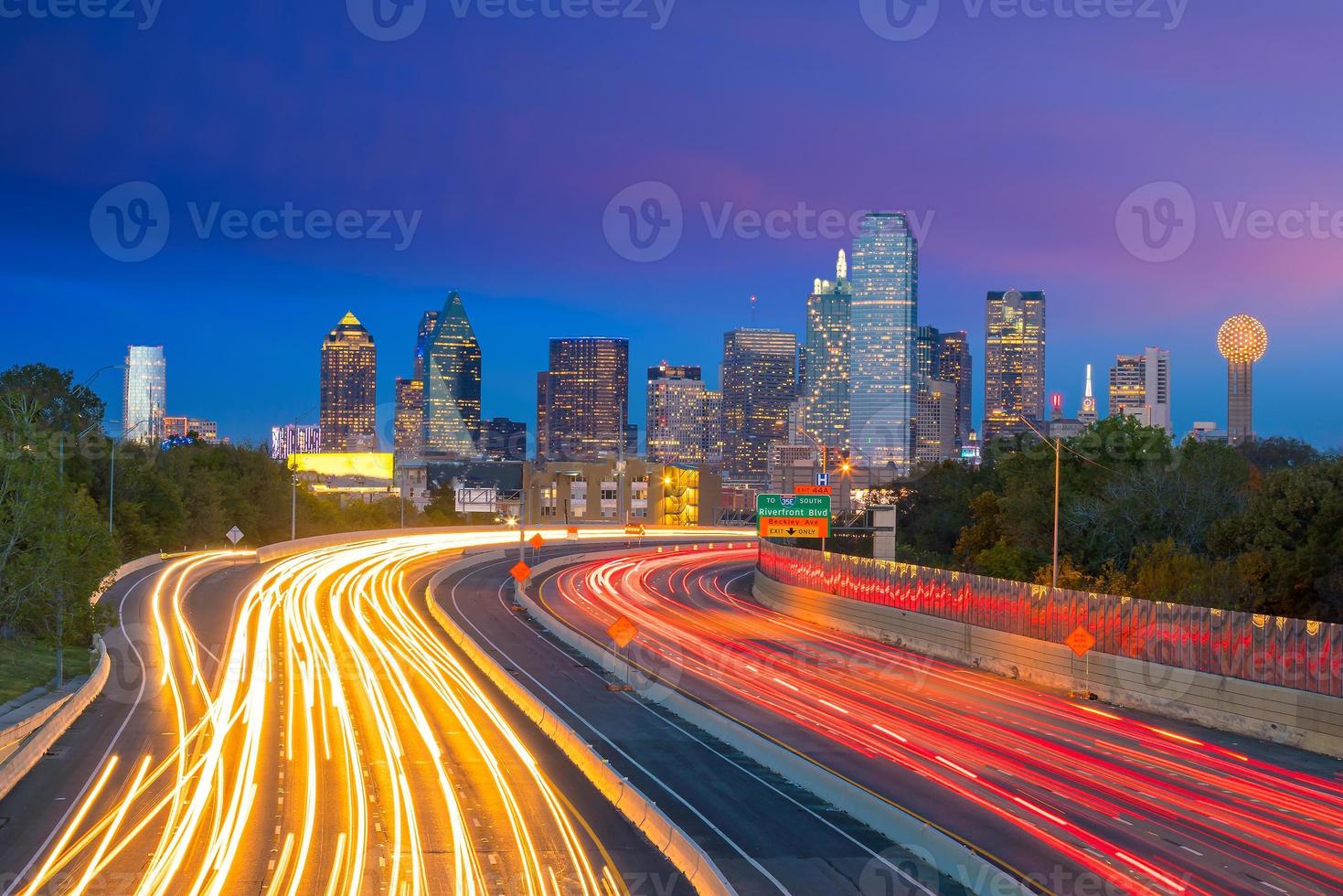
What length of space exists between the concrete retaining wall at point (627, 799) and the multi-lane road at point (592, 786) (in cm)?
26

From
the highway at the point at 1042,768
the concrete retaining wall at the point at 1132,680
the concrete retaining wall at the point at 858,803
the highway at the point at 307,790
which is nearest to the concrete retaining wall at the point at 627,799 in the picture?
the highway at the point at 307,790

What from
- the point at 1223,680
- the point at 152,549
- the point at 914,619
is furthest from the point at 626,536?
the point at 1223,680

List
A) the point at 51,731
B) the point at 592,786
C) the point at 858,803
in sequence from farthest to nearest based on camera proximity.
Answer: the point at 51,731 < the point at 592,786 < the point at 858,803

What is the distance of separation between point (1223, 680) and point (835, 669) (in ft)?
40.6

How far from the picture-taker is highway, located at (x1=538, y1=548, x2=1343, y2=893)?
18.2 meters

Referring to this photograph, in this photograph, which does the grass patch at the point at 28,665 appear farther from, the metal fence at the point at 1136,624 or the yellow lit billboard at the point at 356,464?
the yellow lit billboard at the point at 356,464

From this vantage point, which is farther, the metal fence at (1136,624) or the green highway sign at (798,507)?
the green highway sign at (798,507)

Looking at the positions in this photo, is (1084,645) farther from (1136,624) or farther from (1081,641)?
(1136,624)

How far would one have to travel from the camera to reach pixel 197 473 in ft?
310

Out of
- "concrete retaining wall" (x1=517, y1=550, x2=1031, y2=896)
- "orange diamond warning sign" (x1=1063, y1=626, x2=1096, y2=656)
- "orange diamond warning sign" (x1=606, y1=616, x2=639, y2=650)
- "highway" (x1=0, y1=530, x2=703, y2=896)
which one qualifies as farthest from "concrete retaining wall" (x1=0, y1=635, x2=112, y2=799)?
"orange diamond warning sign" (x1=1063, y1=626, x2=1096, y2=656)

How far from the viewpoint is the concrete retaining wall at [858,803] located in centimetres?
1659

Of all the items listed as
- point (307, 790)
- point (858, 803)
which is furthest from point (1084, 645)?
point (307, 790)

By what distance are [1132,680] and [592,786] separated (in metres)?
16.4

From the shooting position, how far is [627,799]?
21.2 meters
